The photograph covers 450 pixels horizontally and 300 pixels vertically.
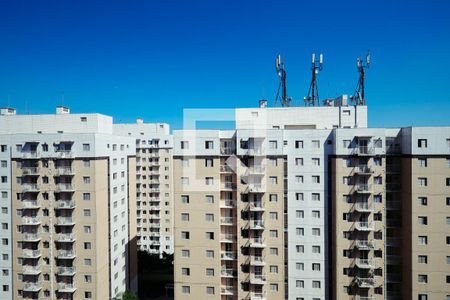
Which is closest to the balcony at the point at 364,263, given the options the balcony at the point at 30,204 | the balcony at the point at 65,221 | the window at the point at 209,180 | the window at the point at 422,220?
the window at the point at 422,220

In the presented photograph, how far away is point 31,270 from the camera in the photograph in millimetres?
24578

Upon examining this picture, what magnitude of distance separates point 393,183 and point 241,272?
15378mm

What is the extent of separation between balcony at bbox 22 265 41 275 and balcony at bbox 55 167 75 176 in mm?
8956

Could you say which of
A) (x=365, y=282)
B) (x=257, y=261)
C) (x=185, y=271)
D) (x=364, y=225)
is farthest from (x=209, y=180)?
(x=365, y=282)

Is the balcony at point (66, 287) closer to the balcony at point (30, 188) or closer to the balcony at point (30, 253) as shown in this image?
the balcony at point (30, 253)

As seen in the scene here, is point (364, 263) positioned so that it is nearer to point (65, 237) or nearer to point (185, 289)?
point (185, 289)

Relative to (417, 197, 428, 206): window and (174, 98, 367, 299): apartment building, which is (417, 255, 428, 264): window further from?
(174, 98, 367, 299): apartment building

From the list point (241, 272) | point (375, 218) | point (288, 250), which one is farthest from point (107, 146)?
point (375, 218)

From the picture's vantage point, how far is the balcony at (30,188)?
24.4 meters

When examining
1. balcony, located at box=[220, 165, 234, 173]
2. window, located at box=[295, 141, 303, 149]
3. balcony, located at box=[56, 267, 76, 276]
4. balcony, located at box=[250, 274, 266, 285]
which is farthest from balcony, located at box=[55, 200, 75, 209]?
window, located at box=[295, 141, 303, 149]

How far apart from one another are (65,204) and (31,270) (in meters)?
6.85

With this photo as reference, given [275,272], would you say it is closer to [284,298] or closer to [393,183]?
[284,298]

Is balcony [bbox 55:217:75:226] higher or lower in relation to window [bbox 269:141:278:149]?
lower

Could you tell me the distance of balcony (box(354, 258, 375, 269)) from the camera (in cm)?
2216
